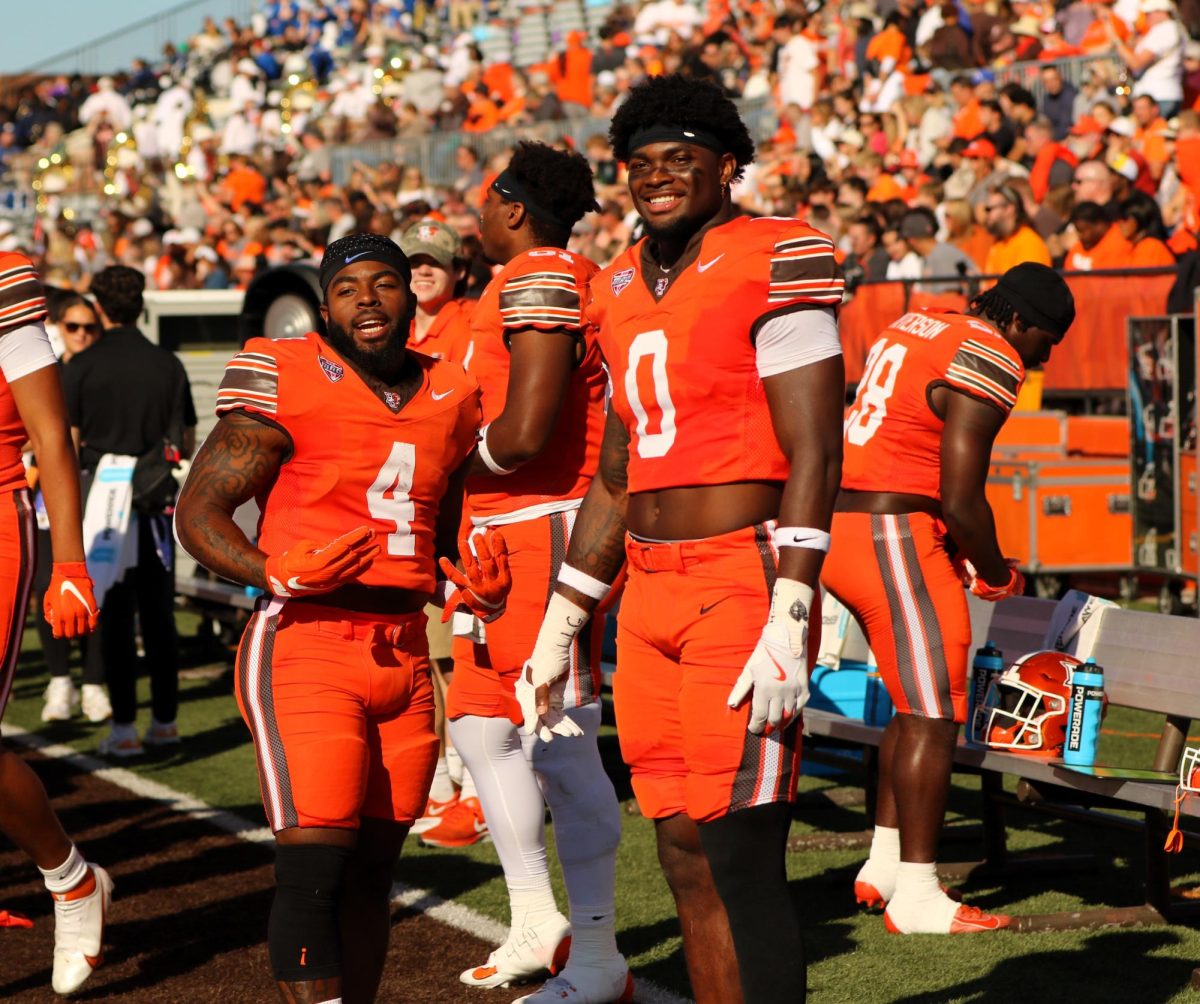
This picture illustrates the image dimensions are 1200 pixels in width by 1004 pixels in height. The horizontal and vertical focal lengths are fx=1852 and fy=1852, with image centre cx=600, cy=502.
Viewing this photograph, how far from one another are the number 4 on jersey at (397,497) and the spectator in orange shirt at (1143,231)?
32.0 feet

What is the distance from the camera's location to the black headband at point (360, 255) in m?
4.40

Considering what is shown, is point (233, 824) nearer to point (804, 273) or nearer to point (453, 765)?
point (453, 765)

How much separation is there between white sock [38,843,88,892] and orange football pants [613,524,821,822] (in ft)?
7.17

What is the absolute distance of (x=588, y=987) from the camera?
16.9 ft

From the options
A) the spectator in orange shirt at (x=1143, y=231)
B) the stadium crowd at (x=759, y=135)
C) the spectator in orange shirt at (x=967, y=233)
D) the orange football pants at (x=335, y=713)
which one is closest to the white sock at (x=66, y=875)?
the orange football pants at (x=335, y=713)

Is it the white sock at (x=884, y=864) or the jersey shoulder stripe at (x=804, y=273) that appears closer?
the jersey shoulder stripe at (x=804, y=273)

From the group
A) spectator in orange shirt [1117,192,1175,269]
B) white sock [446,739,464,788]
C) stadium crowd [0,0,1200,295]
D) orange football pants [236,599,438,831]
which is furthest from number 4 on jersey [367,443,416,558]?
spectator in orange shirt [1117,192,1175,269]

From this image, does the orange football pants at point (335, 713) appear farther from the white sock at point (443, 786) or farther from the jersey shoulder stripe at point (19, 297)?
the white sock at point (443, 786)

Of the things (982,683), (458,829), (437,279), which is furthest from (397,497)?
(458,829)

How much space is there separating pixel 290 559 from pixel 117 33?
1668 inches

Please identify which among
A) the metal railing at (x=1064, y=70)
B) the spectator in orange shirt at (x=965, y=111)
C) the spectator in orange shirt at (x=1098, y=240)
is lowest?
the spectator in orange shirt at (x=1098, y=240)

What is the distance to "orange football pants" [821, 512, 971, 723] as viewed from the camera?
19.0ft

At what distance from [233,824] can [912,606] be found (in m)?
3.24

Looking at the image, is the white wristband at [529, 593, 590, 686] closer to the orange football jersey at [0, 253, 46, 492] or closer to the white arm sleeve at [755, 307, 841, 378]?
the white arm sleeve at [755, 307, 841, 378]
